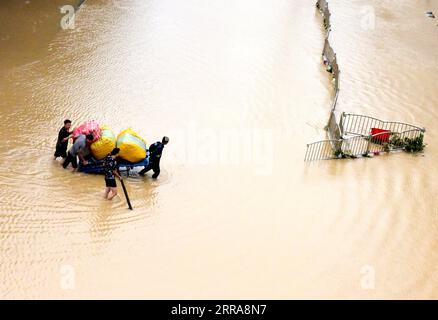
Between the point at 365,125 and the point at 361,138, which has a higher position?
the point at 365,125

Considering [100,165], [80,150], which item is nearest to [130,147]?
[100,165]

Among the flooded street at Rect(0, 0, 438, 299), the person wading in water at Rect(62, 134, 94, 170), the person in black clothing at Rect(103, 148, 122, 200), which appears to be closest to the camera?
the flooded street at Rect(0, 0, 438, 299)

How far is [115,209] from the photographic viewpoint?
1023cm

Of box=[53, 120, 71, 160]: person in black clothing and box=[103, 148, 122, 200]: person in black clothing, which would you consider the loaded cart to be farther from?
box=[53, 120, 71, 160]: person in black clothing

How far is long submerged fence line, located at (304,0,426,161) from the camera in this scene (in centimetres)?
1325

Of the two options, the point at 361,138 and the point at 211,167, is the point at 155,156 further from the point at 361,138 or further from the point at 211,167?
the point at 361,138

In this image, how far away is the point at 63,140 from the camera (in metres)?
10.9

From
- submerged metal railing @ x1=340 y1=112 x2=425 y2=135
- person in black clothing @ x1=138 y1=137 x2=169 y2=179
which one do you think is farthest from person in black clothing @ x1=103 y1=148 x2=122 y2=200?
submerged metal railing @ x1=340 y1=112 x2=425 y2=135

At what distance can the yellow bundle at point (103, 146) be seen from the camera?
1070 centimetres

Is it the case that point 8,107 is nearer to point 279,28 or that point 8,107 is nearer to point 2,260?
point 2,260

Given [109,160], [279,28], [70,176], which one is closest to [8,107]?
[70,176]

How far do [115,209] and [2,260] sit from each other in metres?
2.43

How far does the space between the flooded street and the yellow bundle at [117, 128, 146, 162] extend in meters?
0.67

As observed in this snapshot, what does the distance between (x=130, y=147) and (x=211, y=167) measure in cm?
223
